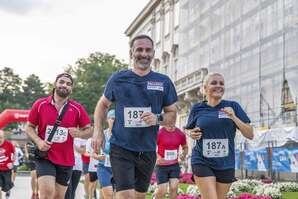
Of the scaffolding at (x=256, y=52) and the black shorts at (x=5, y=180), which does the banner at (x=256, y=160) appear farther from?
the black shorts at (x=5, y=180)

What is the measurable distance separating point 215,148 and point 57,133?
210cm

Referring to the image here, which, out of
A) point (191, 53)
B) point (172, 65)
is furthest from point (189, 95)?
point (172, 65)

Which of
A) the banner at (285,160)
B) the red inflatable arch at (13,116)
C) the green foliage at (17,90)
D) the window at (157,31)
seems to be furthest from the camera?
the green foliage at (17,90)

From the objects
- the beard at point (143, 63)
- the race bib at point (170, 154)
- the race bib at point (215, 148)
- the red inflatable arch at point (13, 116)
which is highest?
the red inflatable arch at point (13, 116)

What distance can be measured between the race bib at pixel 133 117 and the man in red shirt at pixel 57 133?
2.04m

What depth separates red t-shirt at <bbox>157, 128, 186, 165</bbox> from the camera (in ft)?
41.8

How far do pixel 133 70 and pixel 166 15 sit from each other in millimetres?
53832

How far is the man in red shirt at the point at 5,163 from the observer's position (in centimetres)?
1409

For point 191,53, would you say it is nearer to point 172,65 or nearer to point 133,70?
point 172,65

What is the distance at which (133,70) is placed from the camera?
6461 mm

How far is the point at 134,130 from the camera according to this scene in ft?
20.6

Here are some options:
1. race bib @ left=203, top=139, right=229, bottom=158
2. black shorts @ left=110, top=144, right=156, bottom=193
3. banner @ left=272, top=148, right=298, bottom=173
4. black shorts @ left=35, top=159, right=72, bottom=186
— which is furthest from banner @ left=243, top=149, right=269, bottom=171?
black shorts @ left=110, top=144, right=156, bottom=193

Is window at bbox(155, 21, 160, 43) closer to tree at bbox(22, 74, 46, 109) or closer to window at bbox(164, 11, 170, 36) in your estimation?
window at bbox(164, 11, 170, 36)

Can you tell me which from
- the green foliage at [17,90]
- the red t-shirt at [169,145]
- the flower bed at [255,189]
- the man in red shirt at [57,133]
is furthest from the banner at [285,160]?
the green foliage at [17,90]
